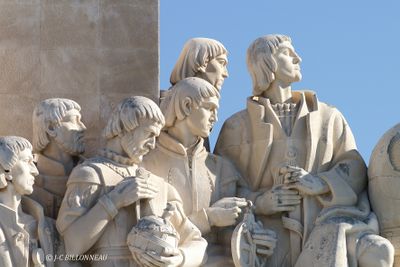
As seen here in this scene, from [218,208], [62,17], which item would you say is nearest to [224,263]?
[218,208]

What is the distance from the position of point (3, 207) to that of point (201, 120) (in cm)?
183

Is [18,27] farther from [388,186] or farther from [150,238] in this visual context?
[388,186]

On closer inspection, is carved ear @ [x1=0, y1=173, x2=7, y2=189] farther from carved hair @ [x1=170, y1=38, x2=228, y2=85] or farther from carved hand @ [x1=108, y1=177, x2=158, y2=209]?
carved hair @ [x1=170, y1=38, x2=228, y2=85]

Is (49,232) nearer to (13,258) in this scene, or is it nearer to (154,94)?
(13,258)

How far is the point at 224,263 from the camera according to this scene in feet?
53.6

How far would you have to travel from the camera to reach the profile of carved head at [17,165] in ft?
51.8

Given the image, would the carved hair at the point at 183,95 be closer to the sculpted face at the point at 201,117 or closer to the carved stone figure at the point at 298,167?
the sculpted face at the point at 201,117

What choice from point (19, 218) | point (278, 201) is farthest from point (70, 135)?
point (278, 201)

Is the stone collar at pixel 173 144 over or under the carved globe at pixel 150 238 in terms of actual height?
over

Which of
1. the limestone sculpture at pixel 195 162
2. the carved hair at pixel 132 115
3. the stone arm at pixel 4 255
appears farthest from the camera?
the limestone sculpture at pixel 195 162

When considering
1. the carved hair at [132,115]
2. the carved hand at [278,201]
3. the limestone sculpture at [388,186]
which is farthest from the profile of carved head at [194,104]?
the limestone sculpture at [388,186]

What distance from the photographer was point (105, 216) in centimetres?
1580

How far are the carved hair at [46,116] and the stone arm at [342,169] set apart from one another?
2.12m

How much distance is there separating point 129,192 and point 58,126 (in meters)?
0.94
